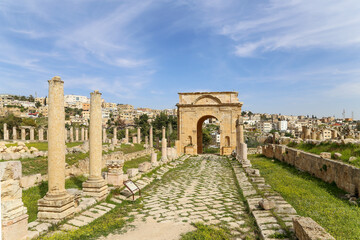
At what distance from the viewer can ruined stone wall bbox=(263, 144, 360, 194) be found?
675 cm

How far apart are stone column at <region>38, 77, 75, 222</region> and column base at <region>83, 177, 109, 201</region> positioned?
1136 mm

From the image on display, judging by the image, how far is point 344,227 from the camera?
4.32 meters

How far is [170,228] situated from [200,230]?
0.66 m

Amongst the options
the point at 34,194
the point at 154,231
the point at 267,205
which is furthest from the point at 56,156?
the point at 267,205

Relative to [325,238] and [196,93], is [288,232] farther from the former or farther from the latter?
[196,93]

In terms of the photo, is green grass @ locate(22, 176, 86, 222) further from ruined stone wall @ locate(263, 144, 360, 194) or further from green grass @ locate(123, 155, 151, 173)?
ruined stone wall @ locate(263, 144, 360, 194)

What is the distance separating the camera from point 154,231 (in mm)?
4969

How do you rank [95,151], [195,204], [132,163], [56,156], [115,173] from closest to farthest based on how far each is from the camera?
1. [56,156]
2. [195,204]
3. [95,151]
4. [115,173]
5. [132,163]

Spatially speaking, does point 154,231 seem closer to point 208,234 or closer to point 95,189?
point 208,234

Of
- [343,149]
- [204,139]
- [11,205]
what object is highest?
[343,149]

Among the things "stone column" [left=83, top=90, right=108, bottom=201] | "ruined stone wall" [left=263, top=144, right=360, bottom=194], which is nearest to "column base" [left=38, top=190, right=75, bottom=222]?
"stone column" [left=83, top=90, right=108, bottom=201]

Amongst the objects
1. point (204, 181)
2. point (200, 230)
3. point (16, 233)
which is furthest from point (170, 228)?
point (204, 181)

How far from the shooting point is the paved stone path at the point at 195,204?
546 centimetres

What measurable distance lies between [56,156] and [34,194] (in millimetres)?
2631
